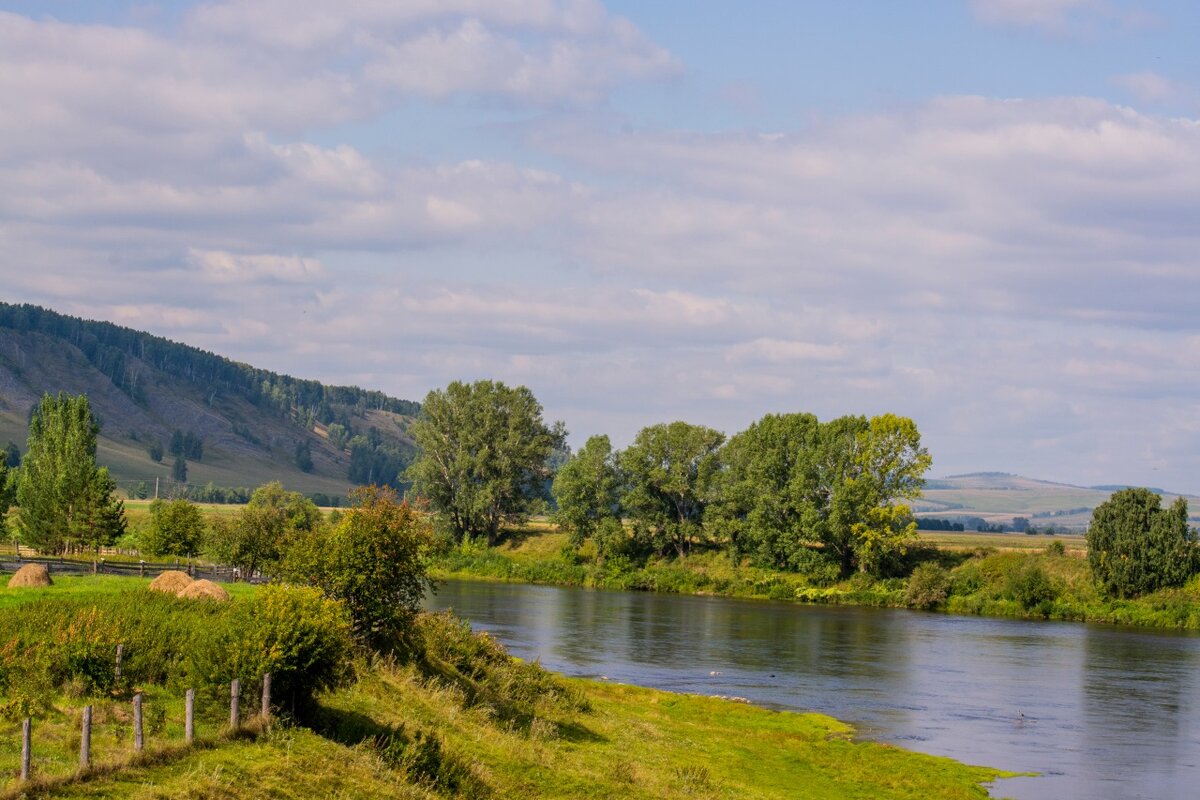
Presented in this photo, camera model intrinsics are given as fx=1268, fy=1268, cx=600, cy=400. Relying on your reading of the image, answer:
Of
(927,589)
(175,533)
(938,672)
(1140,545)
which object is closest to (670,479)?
(927,589)

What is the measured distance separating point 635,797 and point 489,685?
11.9 meters

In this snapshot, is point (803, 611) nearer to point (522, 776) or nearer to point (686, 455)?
point (686, 455)

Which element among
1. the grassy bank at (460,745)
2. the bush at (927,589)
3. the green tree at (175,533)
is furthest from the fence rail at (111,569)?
the bush at (927,589)

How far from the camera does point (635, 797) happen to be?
111 feet

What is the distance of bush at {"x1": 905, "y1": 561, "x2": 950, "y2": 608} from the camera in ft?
360

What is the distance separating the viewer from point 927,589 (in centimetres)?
11000

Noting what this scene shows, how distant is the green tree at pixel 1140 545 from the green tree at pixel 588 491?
4903cm

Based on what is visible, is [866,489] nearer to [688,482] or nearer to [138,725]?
[688,482]

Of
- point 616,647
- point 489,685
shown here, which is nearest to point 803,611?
point 616,647

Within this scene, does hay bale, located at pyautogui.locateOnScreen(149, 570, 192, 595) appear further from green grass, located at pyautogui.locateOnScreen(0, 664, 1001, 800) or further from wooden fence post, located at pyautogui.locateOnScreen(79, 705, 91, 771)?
wooden fence post, located at pyautogui.locateOnScreen(79, 705, 91, 771)

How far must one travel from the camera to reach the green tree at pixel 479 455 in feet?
476

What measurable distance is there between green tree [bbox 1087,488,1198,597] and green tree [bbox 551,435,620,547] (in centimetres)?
4903

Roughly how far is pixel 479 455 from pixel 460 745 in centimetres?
10937

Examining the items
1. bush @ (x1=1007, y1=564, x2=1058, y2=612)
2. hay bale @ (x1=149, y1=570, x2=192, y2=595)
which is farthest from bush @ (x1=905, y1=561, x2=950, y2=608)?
hay bale @ (x1=149, y1=570, x2=192, y2=595)
